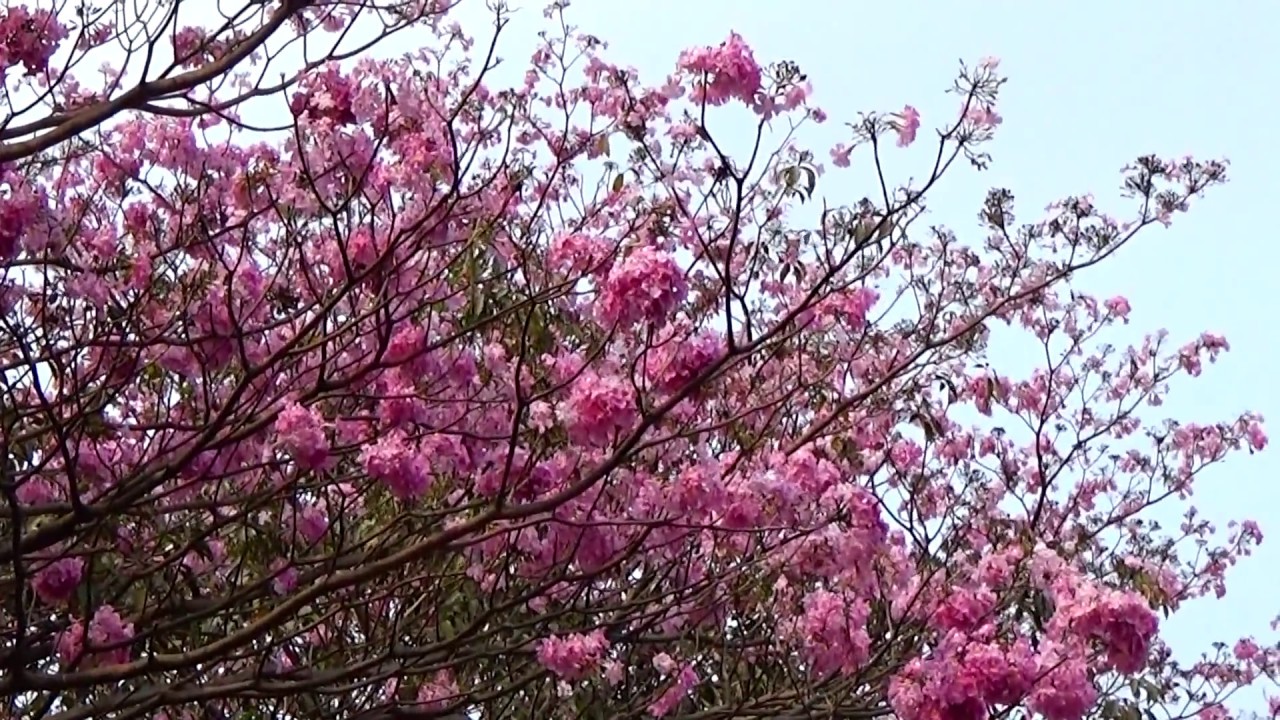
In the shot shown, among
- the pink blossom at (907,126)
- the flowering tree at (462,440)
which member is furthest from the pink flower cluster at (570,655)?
the pink blossom at (907,126)

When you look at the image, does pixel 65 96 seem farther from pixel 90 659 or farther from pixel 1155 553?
pixel 1155 553

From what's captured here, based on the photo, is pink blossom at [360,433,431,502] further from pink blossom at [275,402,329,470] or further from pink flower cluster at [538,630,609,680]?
pink flower cluster at [538,630,609,680]

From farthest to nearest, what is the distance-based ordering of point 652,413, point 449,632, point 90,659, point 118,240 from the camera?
point 449,632
point 118,240
point 90,659
point 652,413

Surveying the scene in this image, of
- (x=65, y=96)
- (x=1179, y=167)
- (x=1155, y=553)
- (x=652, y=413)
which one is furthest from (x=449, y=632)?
(x=1155, y=553)

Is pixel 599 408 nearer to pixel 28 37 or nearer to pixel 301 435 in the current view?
pixel 301 435

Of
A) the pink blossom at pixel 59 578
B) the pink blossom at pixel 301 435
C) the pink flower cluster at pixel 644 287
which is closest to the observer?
the pink flower cluster at pixel 644 287

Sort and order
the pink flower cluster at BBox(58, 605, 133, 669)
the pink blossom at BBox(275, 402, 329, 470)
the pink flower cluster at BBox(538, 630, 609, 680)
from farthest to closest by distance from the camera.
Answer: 1. the pink flower cluster at BBox(538, 630, 609, 680)
2. the pink flower cluster at BBox(58, 605, 133, 669)
3. the pink blossom at BBox(275, 402, 329, 470)

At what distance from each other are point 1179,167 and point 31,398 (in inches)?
135

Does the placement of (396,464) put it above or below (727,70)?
below

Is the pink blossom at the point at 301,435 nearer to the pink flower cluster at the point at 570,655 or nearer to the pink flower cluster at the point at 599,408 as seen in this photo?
the pink flower cluster at the point at 599,408

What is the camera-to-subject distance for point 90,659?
13.2 ft

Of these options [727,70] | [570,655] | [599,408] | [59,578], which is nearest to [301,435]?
[599,408]

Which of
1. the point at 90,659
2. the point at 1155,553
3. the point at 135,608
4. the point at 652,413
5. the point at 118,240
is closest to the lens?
the point at 652,413

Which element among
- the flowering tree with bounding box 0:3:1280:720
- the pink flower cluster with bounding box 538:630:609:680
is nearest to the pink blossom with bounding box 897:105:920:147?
the flowering tree with bounding box 0:3:1280:720
